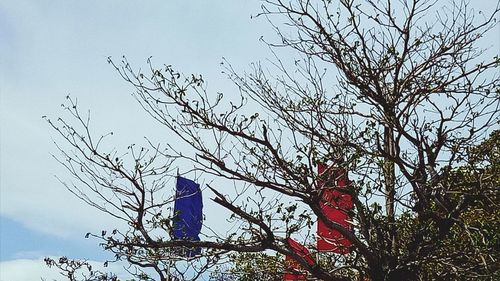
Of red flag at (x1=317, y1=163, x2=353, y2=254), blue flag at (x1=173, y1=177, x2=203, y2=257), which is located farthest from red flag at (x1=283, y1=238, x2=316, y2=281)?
blue flag at (x1=173, y1=177, x2=203, y2=257)

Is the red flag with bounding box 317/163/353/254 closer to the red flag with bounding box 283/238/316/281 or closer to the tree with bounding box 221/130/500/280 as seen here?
the red flag with bounding box 283/238/316/281

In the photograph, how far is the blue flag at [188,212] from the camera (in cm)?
555

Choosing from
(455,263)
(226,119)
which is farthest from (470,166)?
(226,119)

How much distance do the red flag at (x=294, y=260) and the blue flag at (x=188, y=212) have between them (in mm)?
819

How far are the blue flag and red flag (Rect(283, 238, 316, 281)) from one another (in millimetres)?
819

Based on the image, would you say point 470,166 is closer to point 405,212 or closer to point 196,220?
point 405,212

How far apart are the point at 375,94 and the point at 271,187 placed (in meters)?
1.21

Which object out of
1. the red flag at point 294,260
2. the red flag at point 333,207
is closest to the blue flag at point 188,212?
the red flag at point 294,260

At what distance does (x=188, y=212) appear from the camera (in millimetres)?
6070

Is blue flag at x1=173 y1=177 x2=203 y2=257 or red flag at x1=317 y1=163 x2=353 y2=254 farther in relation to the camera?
blue flag at x1=173 y1=177 x2=203 y2=257

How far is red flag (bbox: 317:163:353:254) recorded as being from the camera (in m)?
5.25

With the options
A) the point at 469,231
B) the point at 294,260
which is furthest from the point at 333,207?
the point at 469,231

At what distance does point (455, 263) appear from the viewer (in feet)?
17.4

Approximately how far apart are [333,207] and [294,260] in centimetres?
59
